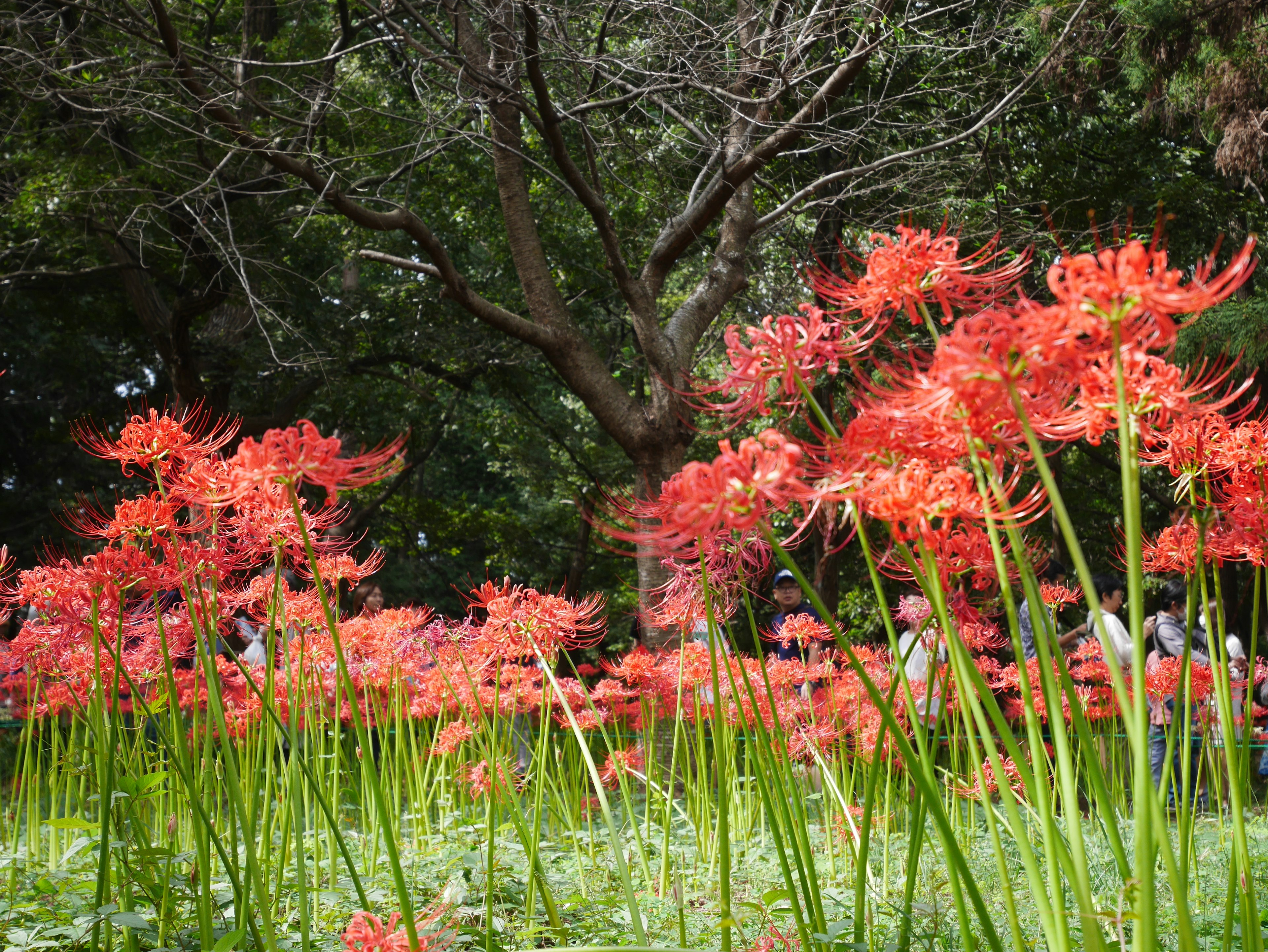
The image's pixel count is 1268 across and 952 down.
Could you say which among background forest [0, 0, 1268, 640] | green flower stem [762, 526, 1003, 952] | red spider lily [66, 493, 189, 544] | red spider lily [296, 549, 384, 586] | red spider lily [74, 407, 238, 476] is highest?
background forest [0, 0, 1268, 640]

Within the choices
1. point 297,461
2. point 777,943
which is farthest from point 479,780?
point 297,461

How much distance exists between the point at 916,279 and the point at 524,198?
768cm

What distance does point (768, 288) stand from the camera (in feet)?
42.7

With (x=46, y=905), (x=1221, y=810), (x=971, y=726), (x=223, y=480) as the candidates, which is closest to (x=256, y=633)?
(x=46, y=905)

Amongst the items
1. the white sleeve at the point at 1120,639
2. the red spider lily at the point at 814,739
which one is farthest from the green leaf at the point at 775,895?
the white sleeve at the point at 1120,639

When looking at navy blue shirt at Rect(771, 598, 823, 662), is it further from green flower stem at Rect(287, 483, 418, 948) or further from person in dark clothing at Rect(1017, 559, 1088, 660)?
green flower stem at Rect(287, 483, 418, 948)

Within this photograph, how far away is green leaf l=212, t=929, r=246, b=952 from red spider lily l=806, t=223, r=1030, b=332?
1625 millimetres

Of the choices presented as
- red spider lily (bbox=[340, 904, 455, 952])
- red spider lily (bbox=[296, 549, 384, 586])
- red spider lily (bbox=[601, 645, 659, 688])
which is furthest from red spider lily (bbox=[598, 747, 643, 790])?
red spider lily (bbox=[340, 904, 455, 952])

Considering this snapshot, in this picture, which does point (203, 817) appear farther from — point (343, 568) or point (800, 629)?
point (800, 629)

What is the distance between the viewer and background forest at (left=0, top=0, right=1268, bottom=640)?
24.8ft

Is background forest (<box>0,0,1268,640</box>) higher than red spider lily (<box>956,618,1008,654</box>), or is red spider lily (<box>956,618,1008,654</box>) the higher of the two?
background forest (<box>0,0,1268,640</box>)

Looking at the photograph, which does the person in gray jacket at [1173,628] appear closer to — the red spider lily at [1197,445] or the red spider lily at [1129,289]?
the red spider lily at [1197,445]

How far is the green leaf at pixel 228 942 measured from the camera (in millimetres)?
2012

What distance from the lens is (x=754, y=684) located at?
465 cm
